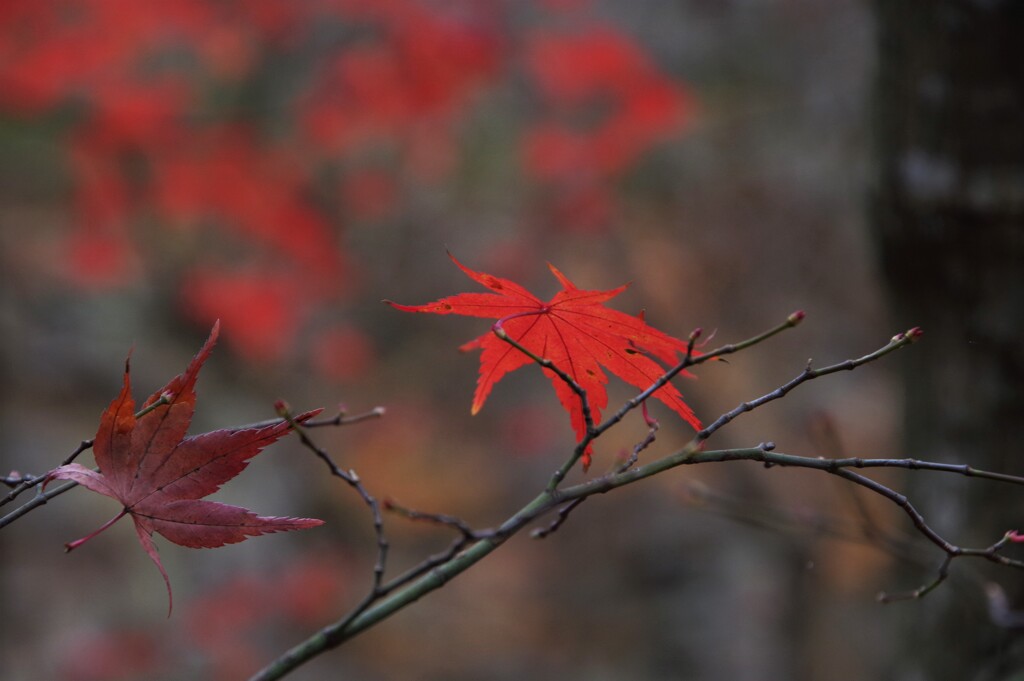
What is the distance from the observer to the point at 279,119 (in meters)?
4.31

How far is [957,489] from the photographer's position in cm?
137

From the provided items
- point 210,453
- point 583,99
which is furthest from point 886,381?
point 210,453

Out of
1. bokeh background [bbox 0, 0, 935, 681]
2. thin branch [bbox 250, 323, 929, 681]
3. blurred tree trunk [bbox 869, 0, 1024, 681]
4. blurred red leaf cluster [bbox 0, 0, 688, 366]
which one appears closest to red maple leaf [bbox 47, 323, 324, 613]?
thin branch [bbox 250, 323, 929, 681]

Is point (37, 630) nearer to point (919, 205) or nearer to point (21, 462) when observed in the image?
point (21, 462)

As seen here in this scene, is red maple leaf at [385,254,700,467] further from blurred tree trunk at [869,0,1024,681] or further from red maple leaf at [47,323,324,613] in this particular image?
blurred tree trunk at [869,0,1024,681]

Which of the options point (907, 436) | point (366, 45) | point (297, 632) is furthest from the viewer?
point (297, 632)

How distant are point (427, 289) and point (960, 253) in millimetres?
3596

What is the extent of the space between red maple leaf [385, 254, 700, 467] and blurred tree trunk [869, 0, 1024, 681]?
29.4 inches

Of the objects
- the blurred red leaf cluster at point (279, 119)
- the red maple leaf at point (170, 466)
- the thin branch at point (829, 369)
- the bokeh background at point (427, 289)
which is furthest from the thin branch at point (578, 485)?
the blurred red leaf cluster at point (279, 119)

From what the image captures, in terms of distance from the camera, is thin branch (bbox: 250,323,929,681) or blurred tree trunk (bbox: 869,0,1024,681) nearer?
thin branch (bbox: 250,323,929,681)

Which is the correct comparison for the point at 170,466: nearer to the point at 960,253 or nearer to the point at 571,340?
the point at 571,340

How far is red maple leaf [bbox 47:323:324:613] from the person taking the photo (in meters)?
0.63

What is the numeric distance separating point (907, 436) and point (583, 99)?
2.75 meters

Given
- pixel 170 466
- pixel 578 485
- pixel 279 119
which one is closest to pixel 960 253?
pixel 578 485
